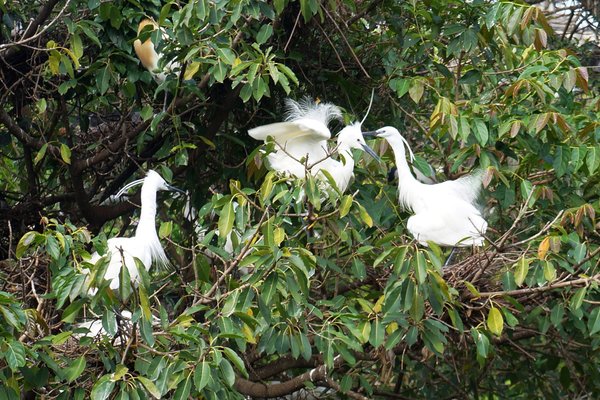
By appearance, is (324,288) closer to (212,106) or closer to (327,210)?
(327,210)

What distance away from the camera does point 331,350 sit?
3668 millimetres

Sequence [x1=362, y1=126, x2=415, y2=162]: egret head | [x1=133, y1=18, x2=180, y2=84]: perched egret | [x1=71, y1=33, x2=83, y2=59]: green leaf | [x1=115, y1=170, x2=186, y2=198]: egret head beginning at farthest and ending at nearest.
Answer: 1. [x1=362, y1=126, x2=415, y2=162]: egret head
2. [x1=133, y1=18, x2=180, y2=84]: perched egret
3. [x1=115, y1=170, x2=186, y2=198]: egret head
4. [x1=71, y1=33, x2=83, y2=59]: green leaf

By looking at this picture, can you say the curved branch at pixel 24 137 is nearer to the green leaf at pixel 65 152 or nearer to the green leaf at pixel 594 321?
the green leaf at pixel 65 152

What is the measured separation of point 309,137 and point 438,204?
0.67 metres

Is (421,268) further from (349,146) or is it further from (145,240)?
(145,240)

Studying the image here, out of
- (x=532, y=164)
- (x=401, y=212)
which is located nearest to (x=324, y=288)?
(x=401, y=212)

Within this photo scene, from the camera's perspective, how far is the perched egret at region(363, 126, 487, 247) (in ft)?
16.1

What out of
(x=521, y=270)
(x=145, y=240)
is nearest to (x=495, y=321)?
(x=521, y=270)

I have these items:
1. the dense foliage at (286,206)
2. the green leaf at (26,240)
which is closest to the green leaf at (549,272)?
the dense foliage at (286,206)

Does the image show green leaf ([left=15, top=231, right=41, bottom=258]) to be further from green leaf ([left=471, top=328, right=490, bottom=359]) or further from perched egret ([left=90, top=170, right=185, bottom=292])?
green leaf ([left=471, top=328, right=490, bottom=359])

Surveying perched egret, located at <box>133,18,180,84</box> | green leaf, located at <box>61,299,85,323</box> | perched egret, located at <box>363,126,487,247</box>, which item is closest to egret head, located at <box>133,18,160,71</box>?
perched egret, located at <box>133,18,180,84</box>

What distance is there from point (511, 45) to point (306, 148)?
3.72ft

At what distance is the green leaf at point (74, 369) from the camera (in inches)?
124

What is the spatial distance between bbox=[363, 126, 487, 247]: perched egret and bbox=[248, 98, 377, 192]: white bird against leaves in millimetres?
196
